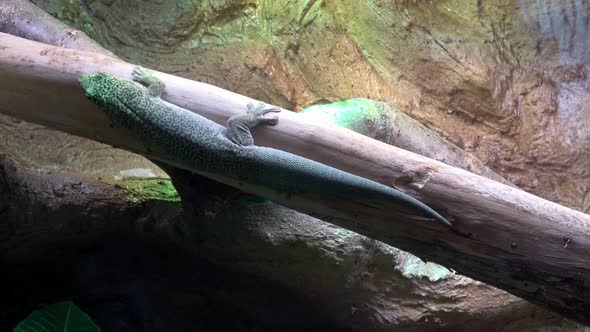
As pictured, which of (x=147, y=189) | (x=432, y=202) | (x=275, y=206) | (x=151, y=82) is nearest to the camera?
(x=432, y=202)

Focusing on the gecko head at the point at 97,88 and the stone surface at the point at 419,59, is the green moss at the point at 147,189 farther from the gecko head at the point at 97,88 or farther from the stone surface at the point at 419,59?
the stone surface at the point at 419,59

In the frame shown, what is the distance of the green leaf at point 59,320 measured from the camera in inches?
114

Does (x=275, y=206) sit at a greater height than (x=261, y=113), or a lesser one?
lesser

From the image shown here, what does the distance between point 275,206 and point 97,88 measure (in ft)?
4.58

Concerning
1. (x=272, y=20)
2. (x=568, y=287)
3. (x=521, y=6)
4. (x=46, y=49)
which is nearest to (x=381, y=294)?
(x=568, y=287)

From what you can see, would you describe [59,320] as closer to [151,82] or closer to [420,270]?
[151,82]

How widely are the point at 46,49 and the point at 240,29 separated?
2.50m

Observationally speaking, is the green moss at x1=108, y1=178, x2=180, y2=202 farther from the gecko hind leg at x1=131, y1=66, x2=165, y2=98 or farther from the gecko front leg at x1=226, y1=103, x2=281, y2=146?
the gecko front leg at x1=226, y1=103, x2=281, y2=146

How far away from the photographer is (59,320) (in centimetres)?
292

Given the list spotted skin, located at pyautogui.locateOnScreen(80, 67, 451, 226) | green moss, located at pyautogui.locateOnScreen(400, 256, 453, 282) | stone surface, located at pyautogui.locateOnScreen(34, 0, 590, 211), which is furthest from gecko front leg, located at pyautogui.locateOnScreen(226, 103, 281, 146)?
stone surface, located at pyautogui.locateOnScreen(34, 0, 590, 211)

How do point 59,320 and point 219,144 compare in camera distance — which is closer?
point 219,144

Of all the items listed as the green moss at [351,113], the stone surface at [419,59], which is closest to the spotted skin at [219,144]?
the green moss at [351,113]

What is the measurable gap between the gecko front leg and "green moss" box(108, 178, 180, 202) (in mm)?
1195

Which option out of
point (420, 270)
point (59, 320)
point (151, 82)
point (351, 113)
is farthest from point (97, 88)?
point (420, 270)
